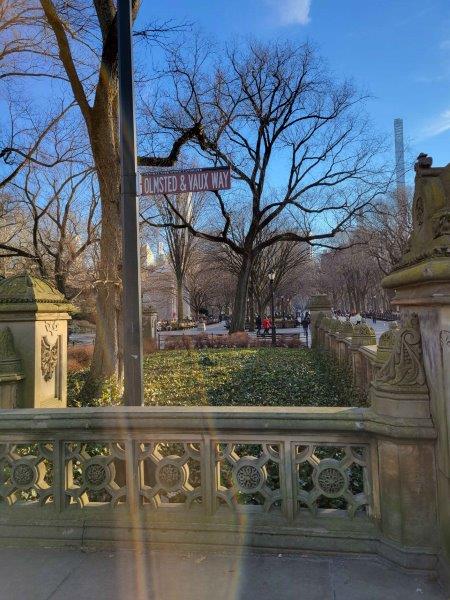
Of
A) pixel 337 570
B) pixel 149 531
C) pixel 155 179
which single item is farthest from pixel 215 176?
pixel 337 570

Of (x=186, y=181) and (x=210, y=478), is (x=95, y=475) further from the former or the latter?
(x=186, y=181)

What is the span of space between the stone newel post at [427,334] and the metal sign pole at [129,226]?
210 cm

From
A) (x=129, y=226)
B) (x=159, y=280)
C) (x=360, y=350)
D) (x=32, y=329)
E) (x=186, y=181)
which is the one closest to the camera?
(x=186, y=181)

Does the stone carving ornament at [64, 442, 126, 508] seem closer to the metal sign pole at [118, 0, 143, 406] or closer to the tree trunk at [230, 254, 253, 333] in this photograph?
the metal sign pole at [118, 0, 143, 406]

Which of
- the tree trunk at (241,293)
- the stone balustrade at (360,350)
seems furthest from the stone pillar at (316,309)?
the stone balustrade at (360,350)

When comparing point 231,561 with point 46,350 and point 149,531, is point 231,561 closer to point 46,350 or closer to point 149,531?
point 149,531

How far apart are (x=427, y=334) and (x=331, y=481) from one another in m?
1.13

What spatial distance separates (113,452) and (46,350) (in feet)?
8.70

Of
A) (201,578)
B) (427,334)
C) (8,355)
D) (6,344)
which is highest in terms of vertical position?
(427,334)

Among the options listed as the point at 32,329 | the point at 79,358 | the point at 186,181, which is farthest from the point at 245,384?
the point at 79,358

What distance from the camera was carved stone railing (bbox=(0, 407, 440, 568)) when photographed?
112 inches

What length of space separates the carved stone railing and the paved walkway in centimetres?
11

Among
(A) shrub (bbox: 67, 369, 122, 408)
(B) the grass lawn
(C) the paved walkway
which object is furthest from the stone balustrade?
(A) shrub (bbox: 67, 369, 122, 408)

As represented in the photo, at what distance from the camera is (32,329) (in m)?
5.11
